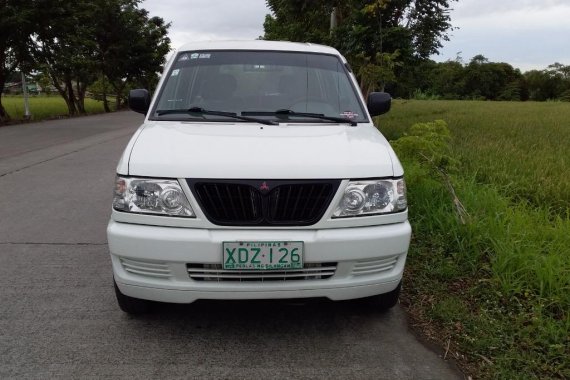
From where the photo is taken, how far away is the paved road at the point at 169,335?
109 inches

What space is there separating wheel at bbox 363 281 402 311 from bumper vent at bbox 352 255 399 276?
311 millimetres

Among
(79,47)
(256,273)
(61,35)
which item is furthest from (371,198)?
(79,47)

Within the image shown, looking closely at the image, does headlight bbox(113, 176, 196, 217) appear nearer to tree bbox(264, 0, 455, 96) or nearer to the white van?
the white van

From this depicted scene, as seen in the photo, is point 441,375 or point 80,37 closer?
point 441,375

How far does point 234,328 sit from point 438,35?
10858 mm

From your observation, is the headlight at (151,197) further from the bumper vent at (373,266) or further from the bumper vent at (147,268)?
the bumper vent at (373,266)

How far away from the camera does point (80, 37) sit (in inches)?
754

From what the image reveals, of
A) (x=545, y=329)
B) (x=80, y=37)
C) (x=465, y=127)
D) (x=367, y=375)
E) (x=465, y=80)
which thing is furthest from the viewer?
(x=465, y=80)

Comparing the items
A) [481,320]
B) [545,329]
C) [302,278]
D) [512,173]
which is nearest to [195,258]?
[302,278]

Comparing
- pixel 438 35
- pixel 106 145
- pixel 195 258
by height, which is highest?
pixel 438 35

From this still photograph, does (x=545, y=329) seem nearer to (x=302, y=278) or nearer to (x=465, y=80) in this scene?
(x=302, y=278)

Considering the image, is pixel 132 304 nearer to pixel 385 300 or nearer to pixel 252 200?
pixel 252 200

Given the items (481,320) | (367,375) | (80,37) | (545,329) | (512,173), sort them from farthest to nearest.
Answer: (80,37), (512,173), (481,320), (545,329), (367,375)

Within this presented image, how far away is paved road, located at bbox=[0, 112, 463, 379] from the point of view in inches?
109
